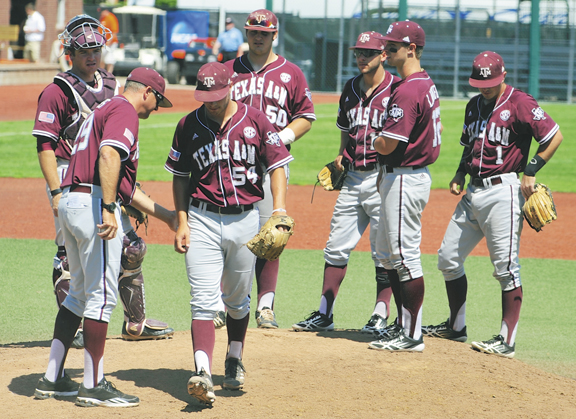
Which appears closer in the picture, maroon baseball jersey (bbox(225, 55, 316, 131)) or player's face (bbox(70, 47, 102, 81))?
player's face (bbox(70, 47, 102, 81))

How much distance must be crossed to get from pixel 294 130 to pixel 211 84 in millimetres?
1679

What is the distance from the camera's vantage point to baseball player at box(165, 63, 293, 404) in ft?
13.9

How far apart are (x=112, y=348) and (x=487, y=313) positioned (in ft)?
10.9

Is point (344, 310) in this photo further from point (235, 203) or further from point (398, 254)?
point (235, 203)

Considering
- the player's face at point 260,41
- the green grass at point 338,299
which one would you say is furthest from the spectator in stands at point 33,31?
the player's face at point 260,41

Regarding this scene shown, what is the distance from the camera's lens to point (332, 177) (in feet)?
19.3

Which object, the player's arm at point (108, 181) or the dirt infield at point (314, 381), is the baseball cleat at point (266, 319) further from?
the player's arm at point (108, 181)

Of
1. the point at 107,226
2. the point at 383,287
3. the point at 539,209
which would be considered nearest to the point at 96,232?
the point at 107,226

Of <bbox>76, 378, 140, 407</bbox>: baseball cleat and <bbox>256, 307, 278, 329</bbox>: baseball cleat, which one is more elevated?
<bbox>76, 378, 140, 407</bbox>: baseball cleat

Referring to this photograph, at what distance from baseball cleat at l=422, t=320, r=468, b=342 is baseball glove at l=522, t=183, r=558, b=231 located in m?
1.02

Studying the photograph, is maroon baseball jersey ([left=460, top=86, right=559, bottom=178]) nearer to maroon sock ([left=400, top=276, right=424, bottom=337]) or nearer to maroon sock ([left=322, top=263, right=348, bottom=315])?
maroon sock ([left=400, top=276, right=424, bottom=337])

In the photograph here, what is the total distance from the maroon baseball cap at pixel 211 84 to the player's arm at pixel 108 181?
1.92ft

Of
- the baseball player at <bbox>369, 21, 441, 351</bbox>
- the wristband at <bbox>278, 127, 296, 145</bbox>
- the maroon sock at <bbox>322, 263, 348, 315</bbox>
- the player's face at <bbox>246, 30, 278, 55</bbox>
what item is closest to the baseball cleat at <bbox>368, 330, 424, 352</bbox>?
the baseball player at <bbox>369, 21, 441, 351</bbox>

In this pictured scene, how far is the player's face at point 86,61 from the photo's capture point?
4.96 m
